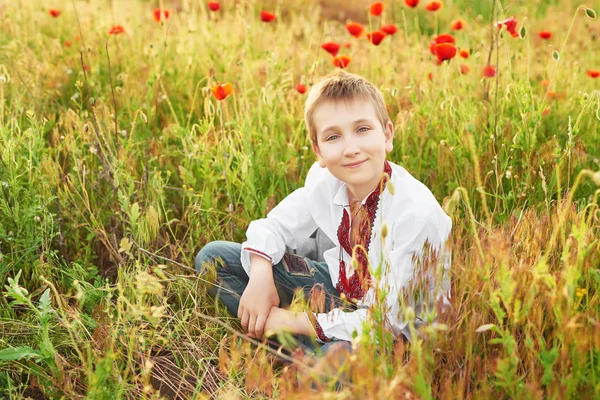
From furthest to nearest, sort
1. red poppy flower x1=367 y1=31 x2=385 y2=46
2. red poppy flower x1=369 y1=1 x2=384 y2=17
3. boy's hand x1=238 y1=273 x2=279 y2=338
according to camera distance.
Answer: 1. red poppy flower x1=369 y1=1 x2=384 y2=17
2. red poppy flower x1=367 y1=31 x2=385 y2=46
3. boy's hand x1=238 y1=273 x2=279 y2=338

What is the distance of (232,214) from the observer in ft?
7.91

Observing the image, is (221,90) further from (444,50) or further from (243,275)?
(444,50)

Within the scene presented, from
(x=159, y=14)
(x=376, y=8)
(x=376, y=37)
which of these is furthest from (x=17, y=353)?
(x=376, y=8)

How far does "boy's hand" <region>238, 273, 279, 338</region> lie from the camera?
2.10 m

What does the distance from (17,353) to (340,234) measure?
1023mm

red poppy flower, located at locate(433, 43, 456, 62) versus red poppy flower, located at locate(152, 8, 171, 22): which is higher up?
red poppy flower, located at locate(152, 8, 171, 22)

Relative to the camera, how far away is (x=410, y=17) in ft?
21.6

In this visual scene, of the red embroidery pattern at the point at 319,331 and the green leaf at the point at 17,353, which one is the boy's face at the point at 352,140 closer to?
the red embroidery pattern at the point at 319,331

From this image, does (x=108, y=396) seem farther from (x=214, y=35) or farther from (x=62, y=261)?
(x=214, y=35)

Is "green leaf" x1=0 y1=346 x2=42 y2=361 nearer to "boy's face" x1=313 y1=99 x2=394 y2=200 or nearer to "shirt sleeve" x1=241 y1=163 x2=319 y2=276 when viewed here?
"shirt sleeve" x1=241 y1=163 x2=319 y2=276

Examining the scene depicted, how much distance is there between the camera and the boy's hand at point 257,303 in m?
2.10

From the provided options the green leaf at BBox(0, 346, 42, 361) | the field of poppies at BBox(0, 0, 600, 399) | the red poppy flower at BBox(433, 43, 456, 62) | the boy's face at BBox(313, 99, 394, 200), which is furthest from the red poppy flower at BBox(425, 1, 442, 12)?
the green leaf at BBox(0, 346, 42, 361)

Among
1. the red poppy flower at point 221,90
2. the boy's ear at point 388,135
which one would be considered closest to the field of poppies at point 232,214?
the red poppy flower at point 221,90

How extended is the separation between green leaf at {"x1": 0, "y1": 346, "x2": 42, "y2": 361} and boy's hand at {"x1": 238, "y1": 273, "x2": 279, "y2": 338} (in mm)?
615
